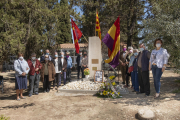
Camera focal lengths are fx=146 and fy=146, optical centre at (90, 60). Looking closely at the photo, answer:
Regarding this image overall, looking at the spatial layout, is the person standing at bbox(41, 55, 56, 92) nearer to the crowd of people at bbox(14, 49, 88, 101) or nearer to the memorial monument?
the crowd of people at bbox(14, 49, 88, 101)

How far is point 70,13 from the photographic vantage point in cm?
898

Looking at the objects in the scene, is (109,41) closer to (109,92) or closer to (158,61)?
(109,92)

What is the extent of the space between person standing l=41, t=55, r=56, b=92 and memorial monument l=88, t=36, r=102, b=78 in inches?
97.6

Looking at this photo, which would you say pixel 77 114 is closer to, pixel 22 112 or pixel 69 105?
pixel 69 105

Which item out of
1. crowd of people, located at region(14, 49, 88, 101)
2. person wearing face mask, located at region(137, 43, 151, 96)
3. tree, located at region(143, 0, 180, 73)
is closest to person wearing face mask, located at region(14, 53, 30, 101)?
crowd of people, located at region(14, 49, 88, 101)

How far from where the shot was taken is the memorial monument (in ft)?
27.6

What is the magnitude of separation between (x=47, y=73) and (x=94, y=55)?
3063mm

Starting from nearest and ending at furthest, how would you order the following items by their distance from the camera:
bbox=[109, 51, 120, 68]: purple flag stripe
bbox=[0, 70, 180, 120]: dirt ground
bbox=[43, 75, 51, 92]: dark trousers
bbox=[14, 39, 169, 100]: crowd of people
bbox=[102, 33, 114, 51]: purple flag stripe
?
bbox=[0, 70, 180, 120]: dirt ground < bbox=[14, 39, 169, 100]: crowd of people < bbox=[43, 75, 51, 92]: dark trousers < bbox=[109, 51, 120, 68]: purple flag stripe < bbox=[102, 33, 114, 51]: purple flag stripe

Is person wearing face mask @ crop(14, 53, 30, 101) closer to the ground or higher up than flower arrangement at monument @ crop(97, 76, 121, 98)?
higher up

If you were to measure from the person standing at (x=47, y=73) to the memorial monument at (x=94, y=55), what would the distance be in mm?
2478

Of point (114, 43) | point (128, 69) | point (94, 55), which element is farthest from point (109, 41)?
point (94, 55)

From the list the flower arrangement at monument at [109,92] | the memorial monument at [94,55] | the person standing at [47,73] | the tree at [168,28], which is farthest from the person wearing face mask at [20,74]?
the tree at [168,28]

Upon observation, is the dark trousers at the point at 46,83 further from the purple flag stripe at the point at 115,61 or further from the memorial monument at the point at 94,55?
the purple flag stripe at the point at 115,61

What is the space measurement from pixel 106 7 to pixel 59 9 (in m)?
3.80
